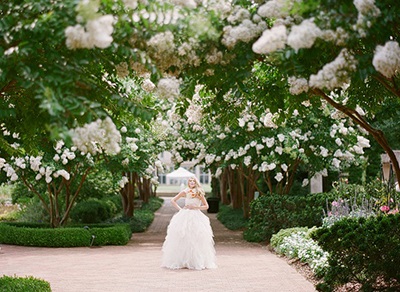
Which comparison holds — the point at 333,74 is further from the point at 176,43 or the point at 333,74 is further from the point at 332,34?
the point at 176,43

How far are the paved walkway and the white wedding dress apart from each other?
0.26 meters

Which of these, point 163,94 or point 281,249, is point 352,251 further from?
point 281,249

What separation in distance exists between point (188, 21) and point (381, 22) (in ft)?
5.42

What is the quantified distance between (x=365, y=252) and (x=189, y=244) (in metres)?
4.87

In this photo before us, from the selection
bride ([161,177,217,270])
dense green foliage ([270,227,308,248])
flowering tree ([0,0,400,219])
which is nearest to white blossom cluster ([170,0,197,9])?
flowering tree ([0,0,400,219])

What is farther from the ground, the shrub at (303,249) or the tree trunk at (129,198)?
the tree trunk at (129,198)

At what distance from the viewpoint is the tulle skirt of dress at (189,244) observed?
506 inches

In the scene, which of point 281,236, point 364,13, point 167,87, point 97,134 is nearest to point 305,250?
point 281,236

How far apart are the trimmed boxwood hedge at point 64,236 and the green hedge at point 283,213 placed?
3847 millimetres

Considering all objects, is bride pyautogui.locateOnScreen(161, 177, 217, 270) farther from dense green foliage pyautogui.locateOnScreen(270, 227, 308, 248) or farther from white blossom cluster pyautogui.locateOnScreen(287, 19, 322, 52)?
white blossom cluster pyautogui.locateOnScreen(287, 19, 322, 52)

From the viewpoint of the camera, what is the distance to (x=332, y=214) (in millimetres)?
14812

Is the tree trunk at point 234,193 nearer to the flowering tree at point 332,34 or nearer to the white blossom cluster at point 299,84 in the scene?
the white blossom cluster at point 299,84

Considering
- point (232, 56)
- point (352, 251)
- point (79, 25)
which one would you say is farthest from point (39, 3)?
point (352, 251)

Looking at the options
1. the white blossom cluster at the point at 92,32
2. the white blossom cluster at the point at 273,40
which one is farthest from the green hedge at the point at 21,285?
the white blossom cluster at the point at 273,40
